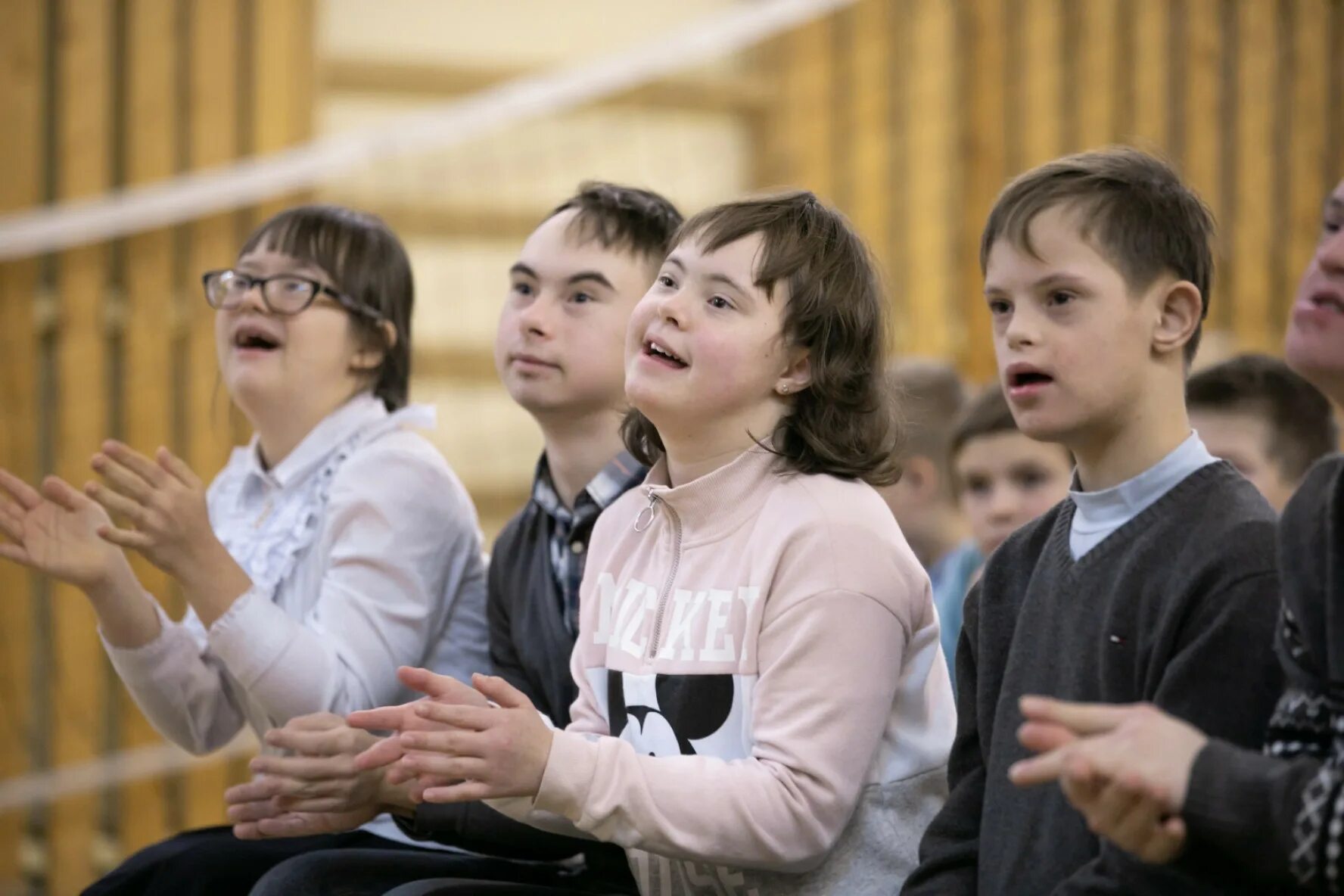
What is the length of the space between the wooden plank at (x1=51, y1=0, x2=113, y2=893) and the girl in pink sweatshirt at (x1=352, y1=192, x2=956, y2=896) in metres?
2.19

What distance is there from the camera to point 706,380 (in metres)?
1.27

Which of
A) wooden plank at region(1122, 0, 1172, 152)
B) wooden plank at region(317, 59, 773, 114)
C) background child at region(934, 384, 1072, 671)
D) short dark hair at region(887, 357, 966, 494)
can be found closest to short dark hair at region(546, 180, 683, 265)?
background child at region(934, 384, 1072, 671)

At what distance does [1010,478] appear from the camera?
201cm

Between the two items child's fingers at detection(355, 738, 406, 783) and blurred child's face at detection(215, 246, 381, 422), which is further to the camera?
blurred child's face at detection(215, 246, 381, 422)

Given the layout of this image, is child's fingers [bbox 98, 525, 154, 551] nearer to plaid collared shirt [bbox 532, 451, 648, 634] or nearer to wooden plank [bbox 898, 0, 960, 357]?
plaid collared shirt [bbox 532, 451, 648, 634]

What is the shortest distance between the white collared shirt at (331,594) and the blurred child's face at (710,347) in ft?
1.40

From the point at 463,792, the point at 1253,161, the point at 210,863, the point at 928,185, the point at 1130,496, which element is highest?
the point at 1253,161

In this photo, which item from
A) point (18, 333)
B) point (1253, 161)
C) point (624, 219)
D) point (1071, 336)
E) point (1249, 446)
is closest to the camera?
point (1071, 336)

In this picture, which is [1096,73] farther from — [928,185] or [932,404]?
[932,404]

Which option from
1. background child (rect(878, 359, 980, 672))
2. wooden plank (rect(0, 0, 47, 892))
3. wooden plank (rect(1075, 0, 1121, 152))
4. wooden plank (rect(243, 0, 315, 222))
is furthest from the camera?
wooden plank (rect(1075, 0, 1121, 152))

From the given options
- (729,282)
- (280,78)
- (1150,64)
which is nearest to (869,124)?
(1150,64)

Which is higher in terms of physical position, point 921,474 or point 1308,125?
point 1308,125

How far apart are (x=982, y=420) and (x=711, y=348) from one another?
2.74 ft

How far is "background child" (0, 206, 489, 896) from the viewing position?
1468 mm
